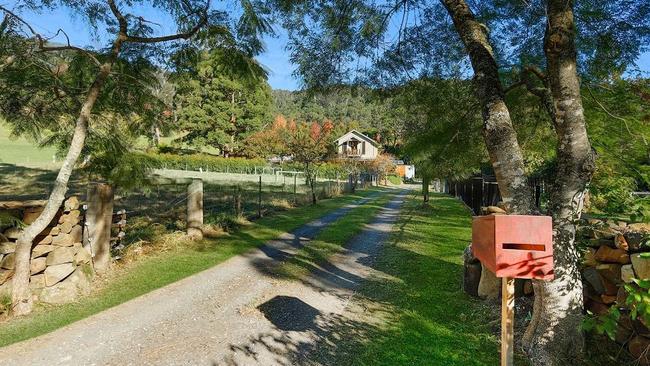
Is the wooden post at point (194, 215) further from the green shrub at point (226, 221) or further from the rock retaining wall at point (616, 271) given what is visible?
the rock retaining wall at point (616, 271)

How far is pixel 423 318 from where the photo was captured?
5000 mm

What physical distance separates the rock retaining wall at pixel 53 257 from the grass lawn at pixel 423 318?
4179 mm

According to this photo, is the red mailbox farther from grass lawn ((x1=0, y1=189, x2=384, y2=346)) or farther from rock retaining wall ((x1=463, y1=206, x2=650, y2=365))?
grass lawn ((x1=0, y1=189, x2=384, y2=346))

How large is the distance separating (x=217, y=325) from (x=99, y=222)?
3487 millimetres

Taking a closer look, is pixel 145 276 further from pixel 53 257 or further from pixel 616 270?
pixel 616 270

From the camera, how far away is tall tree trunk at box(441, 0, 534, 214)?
3.91m

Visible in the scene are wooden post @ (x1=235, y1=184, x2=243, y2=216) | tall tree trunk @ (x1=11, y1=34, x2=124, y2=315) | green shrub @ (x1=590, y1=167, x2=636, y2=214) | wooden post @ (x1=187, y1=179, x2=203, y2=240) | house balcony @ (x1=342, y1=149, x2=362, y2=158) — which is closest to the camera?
green shrub @ (x1=590, y1=167, x2=636, y2=214)

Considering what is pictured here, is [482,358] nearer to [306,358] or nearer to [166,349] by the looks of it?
Result: [306,358]

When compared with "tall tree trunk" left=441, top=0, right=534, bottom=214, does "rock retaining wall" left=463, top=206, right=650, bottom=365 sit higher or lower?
lower

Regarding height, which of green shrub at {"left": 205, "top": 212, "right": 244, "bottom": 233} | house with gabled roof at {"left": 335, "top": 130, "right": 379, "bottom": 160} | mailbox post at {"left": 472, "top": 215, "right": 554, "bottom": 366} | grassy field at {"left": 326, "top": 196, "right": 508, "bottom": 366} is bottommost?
grassy field at {"left": 326, "top": 196, "right": 508, "bottom": 366}

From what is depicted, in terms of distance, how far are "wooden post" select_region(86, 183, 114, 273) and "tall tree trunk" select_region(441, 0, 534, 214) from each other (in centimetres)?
617

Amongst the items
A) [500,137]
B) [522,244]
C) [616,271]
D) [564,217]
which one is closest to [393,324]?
[564,217]

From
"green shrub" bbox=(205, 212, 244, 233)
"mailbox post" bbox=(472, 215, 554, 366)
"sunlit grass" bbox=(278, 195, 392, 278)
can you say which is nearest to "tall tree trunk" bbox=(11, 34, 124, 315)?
"sunlit grass" bbox=(278, 195, 392, 278)

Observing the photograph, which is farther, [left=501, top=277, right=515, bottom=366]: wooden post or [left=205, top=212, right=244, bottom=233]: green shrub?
[left=205, top=212, right=244, bottom=233]: green shrub
